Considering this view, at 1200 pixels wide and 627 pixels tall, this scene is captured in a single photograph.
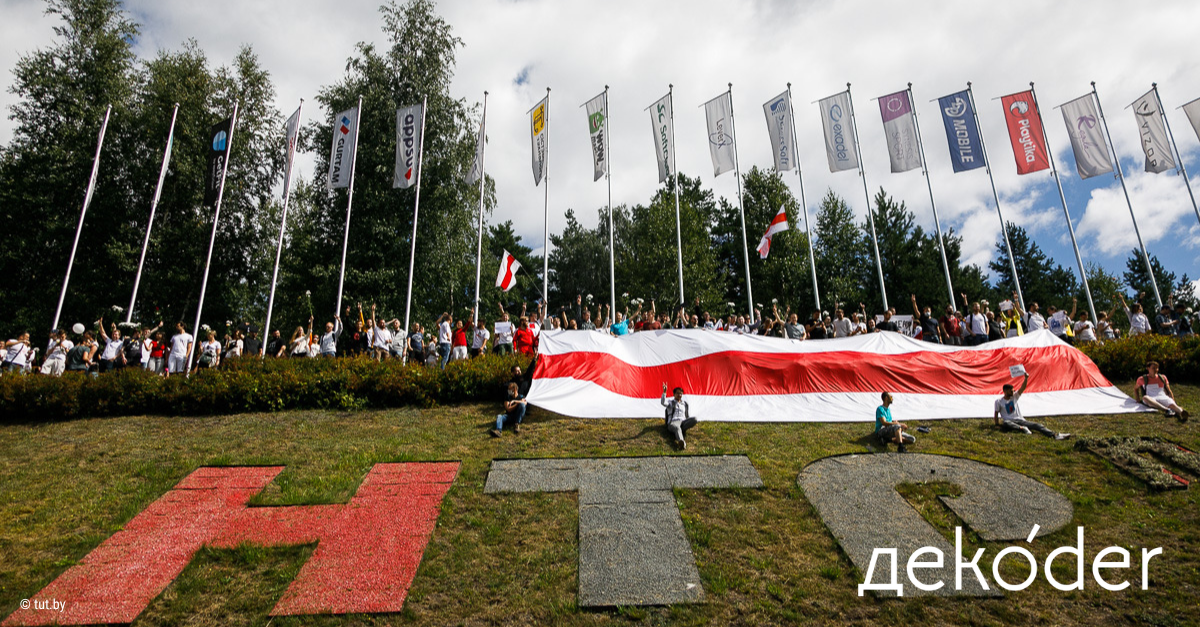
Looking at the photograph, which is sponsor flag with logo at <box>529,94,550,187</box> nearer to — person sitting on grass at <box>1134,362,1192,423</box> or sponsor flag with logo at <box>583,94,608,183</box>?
sponsor flag with logo at <box>583,94,608,183</box>

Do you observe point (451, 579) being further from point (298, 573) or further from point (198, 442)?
point (198, 442)

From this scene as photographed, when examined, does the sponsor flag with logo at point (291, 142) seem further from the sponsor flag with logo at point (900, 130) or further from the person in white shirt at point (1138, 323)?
the person in white shirt at point (1138, 323)

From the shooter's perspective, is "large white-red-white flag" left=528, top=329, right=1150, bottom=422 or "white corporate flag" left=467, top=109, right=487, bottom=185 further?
"white corporate flag" left=467, top=109, right=487, bottom=185

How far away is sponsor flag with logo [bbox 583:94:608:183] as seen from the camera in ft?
75.5

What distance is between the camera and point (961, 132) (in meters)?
23.0

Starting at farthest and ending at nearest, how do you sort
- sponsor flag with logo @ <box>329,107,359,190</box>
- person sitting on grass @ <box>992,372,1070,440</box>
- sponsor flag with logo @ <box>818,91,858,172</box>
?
sponsor flag with logo @ <box>818,91,858,172</box> → sponsor flag with logo @ <box>329,107,359,190</box> → person sitting on grass @ <box>992,372,1070,440</box>

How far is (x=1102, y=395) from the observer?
1217cm

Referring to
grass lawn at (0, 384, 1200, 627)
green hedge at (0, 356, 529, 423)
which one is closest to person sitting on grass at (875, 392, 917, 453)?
grass lawn at (0, 384, 1200, 627)

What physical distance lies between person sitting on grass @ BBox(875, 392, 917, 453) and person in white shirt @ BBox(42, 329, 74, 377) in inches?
711

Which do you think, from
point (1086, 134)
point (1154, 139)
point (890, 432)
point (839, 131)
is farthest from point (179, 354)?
point (1154, 139)

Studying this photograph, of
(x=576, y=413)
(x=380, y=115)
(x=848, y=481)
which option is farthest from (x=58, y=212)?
(x=848, y=481)

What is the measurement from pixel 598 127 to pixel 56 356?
696 inches

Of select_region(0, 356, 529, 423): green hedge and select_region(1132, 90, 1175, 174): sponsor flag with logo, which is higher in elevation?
select_region(1132, 90, 1175, 174): sponsor flag with logo

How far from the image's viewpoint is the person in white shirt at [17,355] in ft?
48.4
